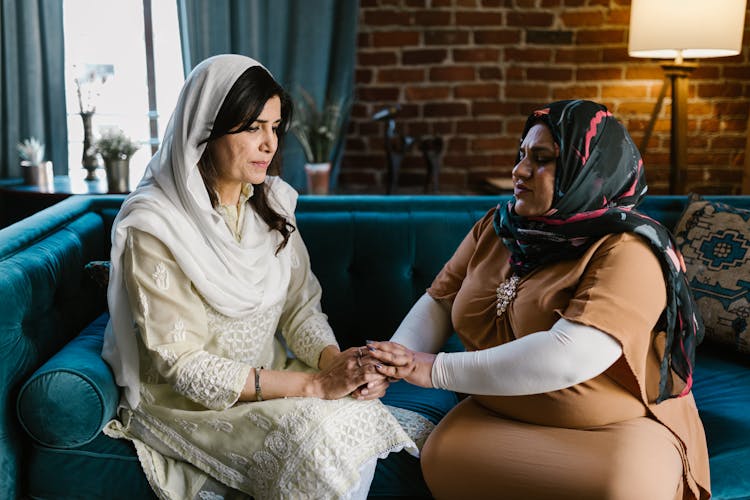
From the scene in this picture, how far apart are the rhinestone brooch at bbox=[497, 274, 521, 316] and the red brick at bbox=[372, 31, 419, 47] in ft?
6.52

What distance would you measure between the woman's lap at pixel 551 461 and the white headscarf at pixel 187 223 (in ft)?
1.81

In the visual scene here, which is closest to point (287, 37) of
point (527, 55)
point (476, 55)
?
point (476, 55)

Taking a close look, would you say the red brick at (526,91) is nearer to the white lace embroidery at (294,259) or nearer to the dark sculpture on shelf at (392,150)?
the dark sculpture on shelf at (392,150)

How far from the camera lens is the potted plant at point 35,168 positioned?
10.6 ft

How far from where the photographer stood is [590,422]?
1.56 m

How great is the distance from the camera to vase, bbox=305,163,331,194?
309 centimetres

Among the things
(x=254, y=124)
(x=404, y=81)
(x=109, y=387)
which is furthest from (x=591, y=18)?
(x=109, y=387)

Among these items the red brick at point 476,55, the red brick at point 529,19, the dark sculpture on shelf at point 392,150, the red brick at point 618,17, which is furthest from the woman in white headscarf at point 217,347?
the red brick at point 618,17

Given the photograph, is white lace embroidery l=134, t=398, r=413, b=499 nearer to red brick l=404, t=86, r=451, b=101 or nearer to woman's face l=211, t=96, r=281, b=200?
woman's face l=211, t=96, r=281, b=200

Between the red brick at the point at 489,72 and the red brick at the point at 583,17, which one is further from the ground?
the red brick at the point at 583,17

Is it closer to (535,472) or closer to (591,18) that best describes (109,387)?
(535,472)

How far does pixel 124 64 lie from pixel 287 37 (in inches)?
33.5

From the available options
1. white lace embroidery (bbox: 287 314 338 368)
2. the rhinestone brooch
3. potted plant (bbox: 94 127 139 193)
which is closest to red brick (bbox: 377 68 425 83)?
potted plant (bbox: 94 127 139 193)

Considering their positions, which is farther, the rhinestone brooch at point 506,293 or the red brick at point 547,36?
the red brick at point 547,36
